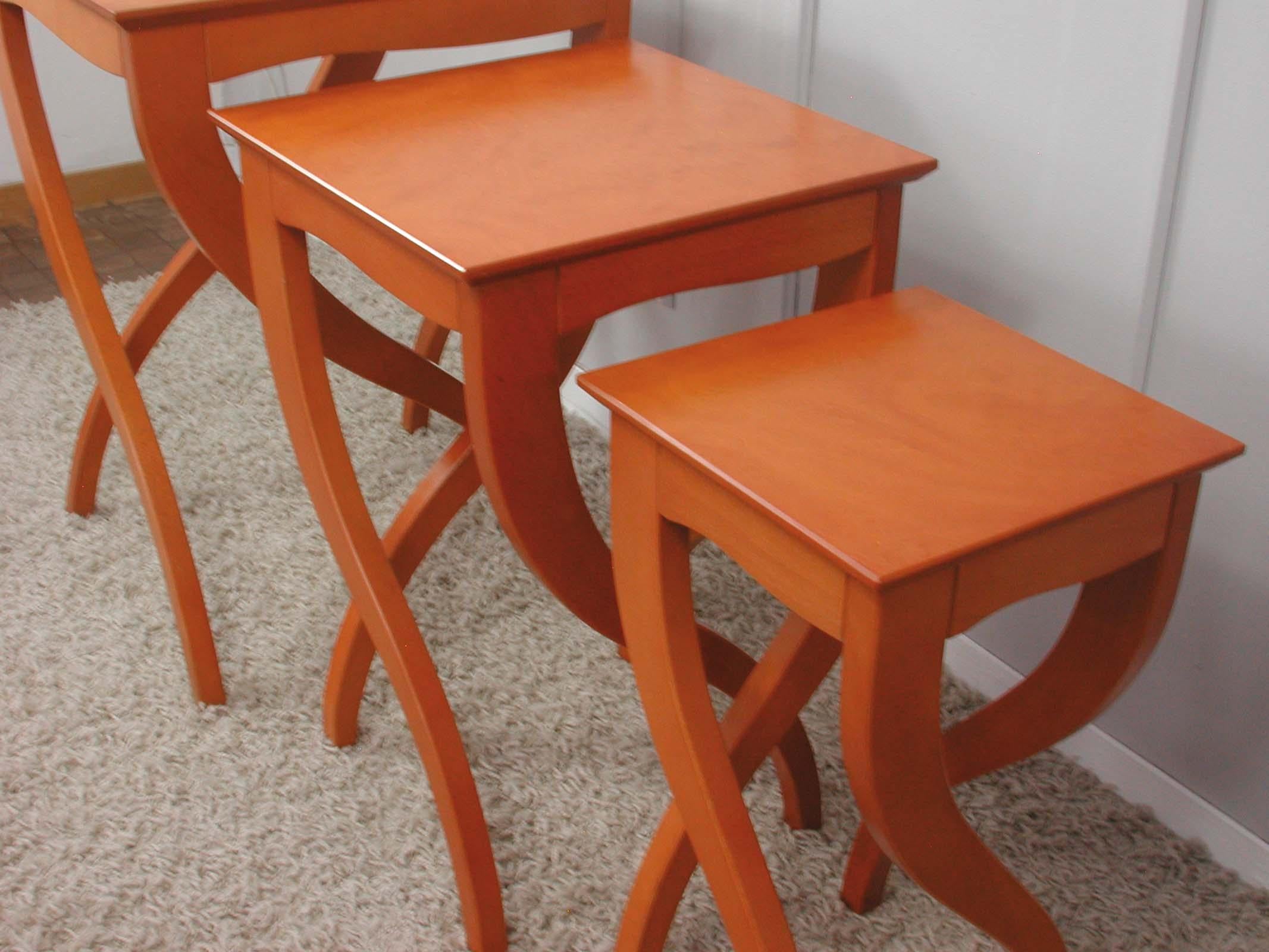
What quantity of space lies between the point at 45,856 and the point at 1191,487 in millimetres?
1239

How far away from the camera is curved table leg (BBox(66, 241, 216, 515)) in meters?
1.95

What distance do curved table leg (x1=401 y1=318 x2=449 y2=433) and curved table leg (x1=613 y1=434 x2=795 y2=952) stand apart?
1.04 metres

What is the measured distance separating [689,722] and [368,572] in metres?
0.45

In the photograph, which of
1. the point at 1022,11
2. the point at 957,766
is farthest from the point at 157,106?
the point at 957,766

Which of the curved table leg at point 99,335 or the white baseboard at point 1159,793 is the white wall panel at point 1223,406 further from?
the curved table leg at point 99,335

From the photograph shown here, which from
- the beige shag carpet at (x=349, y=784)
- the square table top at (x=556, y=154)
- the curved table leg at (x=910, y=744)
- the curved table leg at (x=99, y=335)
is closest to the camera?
the curved table leg at (x=910, y=744)

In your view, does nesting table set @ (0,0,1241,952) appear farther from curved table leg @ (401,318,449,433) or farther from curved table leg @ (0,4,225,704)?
curved table leg @ (401,318,449,433)

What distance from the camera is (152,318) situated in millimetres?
1961

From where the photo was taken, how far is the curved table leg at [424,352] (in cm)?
215

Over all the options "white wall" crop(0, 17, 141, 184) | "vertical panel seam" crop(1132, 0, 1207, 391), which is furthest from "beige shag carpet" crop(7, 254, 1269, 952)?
"white wall" crop(0, 17, 141, 184)

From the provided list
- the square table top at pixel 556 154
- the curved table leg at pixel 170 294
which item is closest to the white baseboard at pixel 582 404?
the curved table leg at pixel 170 294

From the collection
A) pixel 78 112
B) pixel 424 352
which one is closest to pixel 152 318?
pixel 424 352

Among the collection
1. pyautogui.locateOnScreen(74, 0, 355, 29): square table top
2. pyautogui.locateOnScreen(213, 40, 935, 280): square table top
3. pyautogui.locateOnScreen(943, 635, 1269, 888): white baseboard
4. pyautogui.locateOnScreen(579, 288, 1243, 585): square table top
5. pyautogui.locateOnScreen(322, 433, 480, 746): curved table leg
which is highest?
pyautogui.locateOnScreen(74, 0, 355, 29): square table top

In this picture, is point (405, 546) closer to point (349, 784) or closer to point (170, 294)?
point (349, 784)
